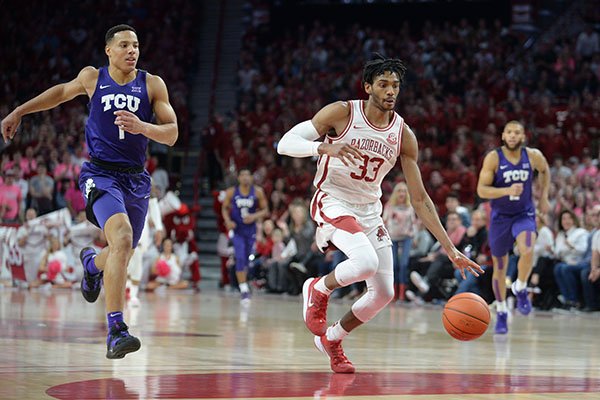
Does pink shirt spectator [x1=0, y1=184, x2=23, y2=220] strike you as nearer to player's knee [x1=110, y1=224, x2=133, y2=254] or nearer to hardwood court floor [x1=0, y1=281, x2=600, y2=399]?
hardwood court floor [x1=0, y1=281, x2=600, y2=399]

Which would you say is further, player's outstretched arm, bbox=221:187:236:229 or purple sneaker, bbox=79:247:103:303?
player's outstretched arm, bbox=221:187:236:229

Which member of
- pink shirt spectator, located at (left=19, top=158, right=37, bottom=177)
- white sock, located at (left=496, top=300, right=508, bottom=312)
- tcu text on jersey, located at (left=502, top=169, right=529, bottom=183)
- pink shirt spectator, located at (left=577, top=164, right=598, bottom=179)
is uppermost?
pink shirt spectator, located at (left=577, top=164, right=598, bottom=179)

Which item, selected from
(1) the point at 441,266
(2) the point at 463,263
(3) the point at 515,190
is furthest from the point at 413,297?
(2) the point at 463,263

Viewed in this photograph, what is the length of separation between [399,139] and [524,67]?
600 inches

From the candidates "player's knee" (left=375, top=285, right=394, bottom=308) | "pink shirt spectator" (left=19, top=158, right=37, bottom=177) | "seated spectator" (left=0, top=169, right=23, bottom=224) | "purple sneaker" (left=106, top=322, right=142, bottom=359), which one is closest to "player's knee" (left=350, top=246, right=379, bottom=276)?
"player's knee" (left=375, top=285, right=394, bottom=308)

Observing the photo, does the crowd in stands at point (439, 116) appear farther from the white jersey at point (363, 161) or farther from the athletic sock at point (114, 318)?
the athletic sock at point (114, 318)

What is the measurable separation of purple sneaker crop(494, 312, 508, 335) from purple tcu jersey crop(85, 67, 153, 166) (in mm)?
4890

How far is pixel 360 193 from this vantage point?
703 centimetres

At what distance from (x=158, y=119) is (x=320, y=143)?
1.10 meters

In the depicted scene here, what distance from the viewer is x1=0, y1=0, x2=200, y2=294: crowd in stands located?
17.7 metres

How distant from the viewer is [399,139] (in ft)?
23.0

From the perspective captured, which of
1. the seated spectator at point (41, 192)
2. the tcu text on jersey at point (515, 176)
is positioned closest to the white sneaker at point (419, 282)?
the tcu text on jersey at point (515, 176)

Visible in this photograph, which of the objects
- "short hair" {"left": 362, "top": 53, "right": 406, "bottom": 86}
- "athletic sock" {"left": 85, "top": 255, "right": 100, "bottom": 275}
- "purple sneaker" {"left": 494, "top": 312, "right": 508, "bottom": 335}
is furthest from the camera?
"purple sneaker" {"left": 494, "top": 312, "right": 508, "bottom": 335}

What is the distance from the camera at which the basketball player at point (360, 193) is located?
684 cm
